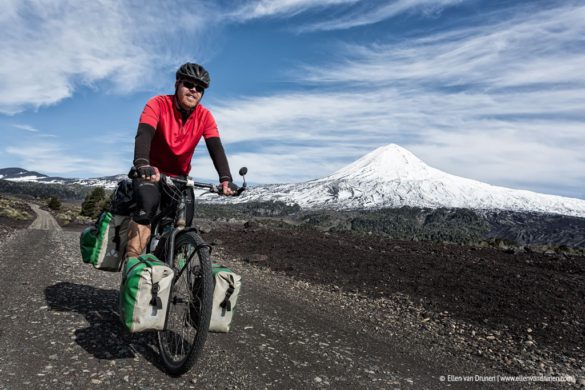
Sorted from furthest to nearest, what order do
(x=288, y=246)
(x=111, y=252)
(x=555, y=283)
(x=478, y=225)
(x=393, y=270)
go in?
1. (x=478, y=225)
2. (x=288, y=246)
3. (x=393, y=270)
4. (x=555, y=283)
5. (x=111, y=252)

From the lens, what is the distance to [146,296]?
4.48m

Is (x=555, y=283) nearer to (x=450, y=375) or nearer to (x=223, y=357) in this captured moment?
(x=450, y=375)

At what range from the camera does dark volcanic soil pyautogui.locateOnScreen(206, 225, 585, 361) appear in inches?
356

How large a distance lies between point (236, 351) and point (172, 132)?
3325 millimetres

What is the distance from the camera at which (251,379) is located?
16.2 ft

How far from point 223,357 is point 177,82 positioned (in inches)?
154

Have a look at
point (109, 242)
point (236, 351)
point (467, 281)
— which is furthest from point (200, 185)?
point (467, 281)

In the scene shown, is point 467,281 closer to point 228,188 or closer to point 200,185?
point 228,188

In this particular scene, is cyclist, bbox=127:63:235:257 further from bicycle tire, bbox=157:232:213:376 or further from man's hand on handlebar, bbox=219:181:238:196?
bicycle tire, bbox=157:232:213:376

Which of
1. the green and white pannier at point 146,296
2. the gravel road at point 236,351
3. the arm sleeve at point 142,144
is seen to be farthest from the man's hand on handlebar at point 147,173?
the gravel road at point 236,351

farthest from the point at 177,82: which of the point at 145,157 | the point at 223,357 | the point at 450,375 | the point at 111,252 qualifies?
the point at 450,375

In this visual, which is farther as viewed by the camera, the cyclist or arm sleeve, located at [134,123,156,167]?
the cyclist

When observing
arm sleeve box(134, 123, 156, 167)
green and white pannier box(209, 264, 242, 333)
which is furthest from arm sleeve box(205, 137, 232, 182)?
green and white pannier box(209, 264, 242, 333)

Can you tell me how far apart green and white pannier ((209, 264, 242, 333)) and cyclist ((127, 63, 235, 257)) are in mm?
1255
